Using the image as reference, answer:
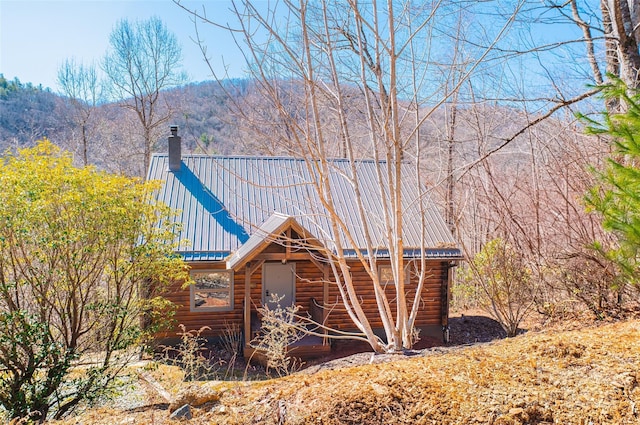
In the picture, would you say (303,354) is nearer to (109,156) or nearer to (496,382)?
(496,382)

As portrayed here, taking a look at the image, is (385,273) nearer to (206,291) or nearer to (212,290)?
(212,290)

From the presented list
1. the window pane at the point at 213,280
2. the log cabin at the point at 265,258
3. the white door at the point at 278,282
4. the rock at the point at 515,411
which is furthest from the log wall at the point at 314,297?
the rock at the point at 515,411

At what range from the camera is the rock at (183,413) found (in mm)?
2883

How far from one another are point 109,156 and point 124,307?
24.2 meters

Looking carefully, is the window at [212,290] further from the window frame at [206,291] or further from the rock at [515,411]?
the rock at [515,411]

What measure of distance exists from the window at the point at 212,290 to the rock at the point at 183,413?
757 cm

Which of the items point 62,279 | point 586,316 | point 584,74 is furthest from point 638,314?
point 62,279

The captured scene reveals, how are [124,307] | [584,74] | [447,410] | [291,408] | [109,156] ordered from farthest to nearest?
1. [109,156]
2. [584,74]
3. [124,307]
4. [291,408]
5. [447,410]

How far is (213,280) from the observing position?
11.3 meters

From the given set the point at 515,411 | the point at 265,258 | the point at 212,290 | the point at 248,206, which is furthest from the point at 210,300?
the point at 515,411

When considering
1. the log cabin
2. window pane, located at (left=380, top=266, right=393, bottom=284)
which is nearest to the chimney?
the log cabin

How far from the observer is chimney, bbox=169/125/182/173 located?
12.1 meters

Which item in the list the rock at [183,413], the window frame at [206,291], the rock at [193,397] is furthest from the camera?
the window frame at [206,291]

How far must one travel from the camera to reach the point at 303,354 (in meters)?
9.73
